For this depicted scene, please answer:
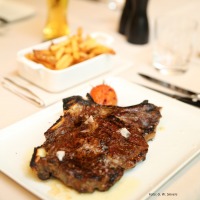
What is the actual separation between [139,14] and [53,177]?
88cm

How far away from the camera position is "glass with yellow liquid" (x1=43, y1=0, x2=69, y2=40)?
4.69 feet

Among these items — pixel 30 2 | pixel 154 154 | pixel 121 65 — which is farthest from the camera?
pixel 30 2

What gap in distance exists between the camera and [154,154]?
2.80 feet

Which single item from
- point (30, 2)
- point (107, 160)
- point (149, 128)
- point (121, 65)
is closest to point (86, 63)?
point (121, 65)

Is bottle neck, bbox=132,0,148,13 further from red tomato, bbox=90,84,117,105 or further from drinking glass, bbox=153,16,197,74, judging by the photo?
red tomato, bbox=90,84,117,105

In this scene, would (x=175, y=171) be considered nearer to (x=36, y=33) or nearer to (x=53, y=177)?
(x=53, y=177)

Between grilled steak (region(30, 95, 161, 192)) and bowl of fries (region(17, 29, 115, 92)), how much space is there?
19 centimetres

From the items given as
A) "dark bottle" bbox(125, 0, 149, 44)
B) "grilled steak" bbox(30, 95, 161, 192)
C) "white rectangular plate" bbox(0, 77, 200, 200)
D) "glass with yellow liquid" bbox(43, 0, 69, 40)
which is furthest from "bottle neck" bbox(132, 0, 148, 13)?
"grilled steak" bbox(30, 95, 161, 192)

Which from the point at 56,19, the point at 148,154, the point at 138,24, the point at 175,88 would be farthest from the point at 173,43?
the point at 148,154

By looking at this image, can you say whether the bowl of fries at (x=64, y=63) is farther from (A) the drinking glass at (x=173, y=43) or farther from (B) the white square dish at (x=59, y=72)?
(A) the drinking glass at (x=173, y=43)

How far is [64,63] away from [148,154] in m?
0.41

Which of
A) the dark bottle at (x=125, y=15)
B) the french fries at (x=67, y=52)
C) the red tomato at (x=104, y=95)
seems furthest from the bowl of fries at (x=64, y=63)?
the dark bottle at (x=125, y=15)

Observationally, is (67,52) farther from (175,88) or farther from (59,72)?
(175,88)

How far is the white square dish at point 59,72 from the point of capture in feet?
3.60
